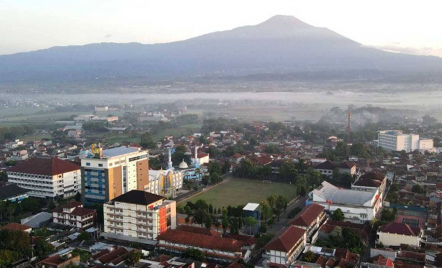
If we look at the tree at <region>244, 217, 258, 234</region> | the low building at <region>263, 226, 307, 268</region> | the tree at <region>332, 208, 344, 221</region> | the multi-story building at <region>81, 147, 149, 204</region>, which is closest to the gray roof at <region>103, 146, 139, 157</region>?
the multi-story building at <region>81, 147, 149, 204</region>

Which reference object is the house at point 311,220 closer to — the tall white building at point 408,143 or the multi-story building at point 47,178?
the multi-story building at point 47,178

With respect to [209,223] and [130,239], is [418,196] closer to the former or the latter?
[209,223]

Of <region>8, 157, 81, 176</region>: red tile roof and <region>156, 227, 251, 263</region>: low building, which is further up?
<region>8, 157, 81, 176</region>: red tile roof

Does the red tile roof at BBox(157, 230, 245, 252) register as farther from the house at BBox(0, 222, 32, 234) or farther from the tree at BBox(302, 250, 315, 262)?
the house at BBox(0, 222, 32, 234)

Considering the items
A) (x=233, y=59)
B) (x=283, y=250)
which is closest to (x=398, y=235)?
(x=283, y=250)

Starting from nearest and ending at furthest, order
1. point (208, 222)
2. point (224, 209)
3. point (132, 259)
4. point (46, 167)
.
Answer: point (132, 259) → point (208, 222) → point (224, 209) → point (46, 167)

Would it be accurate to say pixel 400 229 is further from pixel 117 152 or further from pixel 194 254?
pixel 117 152

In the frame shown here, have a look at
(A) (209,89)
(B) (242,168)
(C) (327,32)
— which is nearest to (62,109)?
(A) (209,89)
